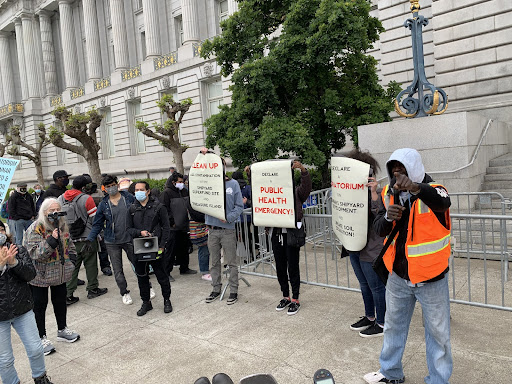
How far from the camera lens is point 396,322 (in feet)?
10.3

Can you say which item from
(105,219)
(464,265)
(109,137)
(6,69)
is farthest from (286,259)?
(6,69)

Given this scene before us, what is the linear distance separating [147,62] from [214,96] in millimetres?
6619

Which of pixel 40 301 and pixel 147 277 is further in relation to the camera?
pixel 147 277

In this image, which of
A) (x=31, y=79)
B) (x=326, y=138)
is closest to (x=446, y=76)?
(x=326, y=138)

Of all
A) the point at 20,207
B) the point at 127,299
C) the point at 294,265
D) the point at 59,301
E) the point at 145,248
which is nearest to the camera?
the point at 59,301

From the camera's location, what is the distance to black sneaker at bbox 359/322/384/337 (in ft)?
14.0

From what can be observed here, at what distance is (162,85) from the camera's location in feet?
90.4

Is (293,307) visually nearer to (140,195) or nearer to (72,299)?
(140,195)

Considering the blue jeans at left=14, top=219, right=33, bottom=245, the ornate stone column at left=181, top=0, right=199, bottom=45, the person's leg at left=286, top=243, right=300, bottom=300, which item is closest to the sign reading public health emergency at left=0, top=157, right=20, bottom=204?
the person's leg at left=286, top=243, right=300, bottom=300

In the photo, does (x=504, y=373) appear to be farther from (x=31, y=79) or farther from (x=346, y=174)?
(x=31, y=79)

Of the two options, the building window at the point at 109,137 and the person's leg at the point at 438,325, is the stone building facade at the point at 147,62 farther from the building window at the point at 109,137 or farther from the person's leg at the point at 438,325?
the person's leg at the point at 438,325

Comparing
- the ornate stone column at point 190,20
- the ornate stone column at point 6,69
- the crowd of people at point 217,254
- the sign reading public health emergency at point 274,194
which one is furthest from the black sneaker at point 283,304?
the ornate stone column at point 6,69

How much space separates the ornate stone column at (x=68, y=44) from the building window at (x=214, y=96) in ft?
59.7

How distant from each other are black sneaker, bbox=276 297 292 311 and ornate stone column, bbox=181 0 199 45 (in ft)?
76.7
